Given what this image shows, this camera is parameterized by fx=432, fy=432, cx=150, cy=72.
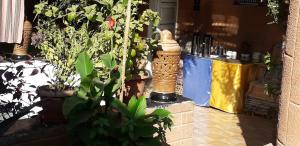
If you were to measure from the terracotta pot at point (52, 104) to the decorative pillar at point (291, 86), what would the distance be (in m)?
1.42

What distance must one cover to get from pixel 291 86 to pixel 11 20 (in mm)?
5679

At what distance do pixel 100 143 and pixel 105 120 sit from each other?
0.15 metres

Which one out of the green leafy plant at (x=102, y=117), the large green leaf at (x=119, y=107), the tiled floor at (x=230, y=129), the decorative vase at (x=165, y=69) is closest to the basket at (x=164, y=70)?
the decorative vase at (x=165, y=69)

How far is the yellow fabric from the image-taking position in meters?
7.15

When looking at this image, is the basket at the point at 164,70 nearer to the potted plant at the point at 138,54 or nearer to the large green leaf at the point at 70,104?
the potted plant at the point at 138,54

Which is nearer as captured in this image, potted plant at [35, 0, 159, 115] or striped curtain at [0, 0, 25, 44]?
potted plant at [35, 0, 159, 115]

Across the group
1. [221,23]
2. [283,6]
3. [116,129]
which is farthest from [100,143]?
[221,23]

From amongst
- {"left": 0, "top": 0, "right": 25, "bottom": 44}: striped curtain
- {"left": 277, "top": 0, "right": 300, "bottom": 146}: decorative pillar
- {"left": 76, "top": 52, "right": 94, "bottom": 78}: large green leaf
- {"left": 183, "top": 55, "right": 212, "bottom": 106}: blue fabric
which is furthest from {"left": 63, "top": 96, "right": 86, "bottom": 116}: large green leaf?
{"left": 183, "top": 55, "right": 212, "bottom": 106}: blue fabric

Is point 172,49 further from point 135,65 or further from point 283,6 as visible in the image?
point 283,6

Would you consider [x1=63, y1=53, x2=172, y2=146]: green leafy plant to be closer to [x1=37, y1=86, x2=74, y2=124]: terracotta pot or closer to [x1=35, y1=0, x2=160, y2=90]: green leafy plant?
[x1=37, y1=86, x2=74, y2=124]: terracotta pot

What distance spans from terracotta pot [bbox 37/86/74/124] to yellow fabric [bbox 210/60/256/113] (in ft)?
15.1

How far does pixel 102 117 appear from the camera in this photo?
274 cm

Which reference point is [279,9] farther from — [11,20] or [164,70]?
[11,20]

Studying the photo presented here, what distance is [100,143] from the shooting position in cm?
264
